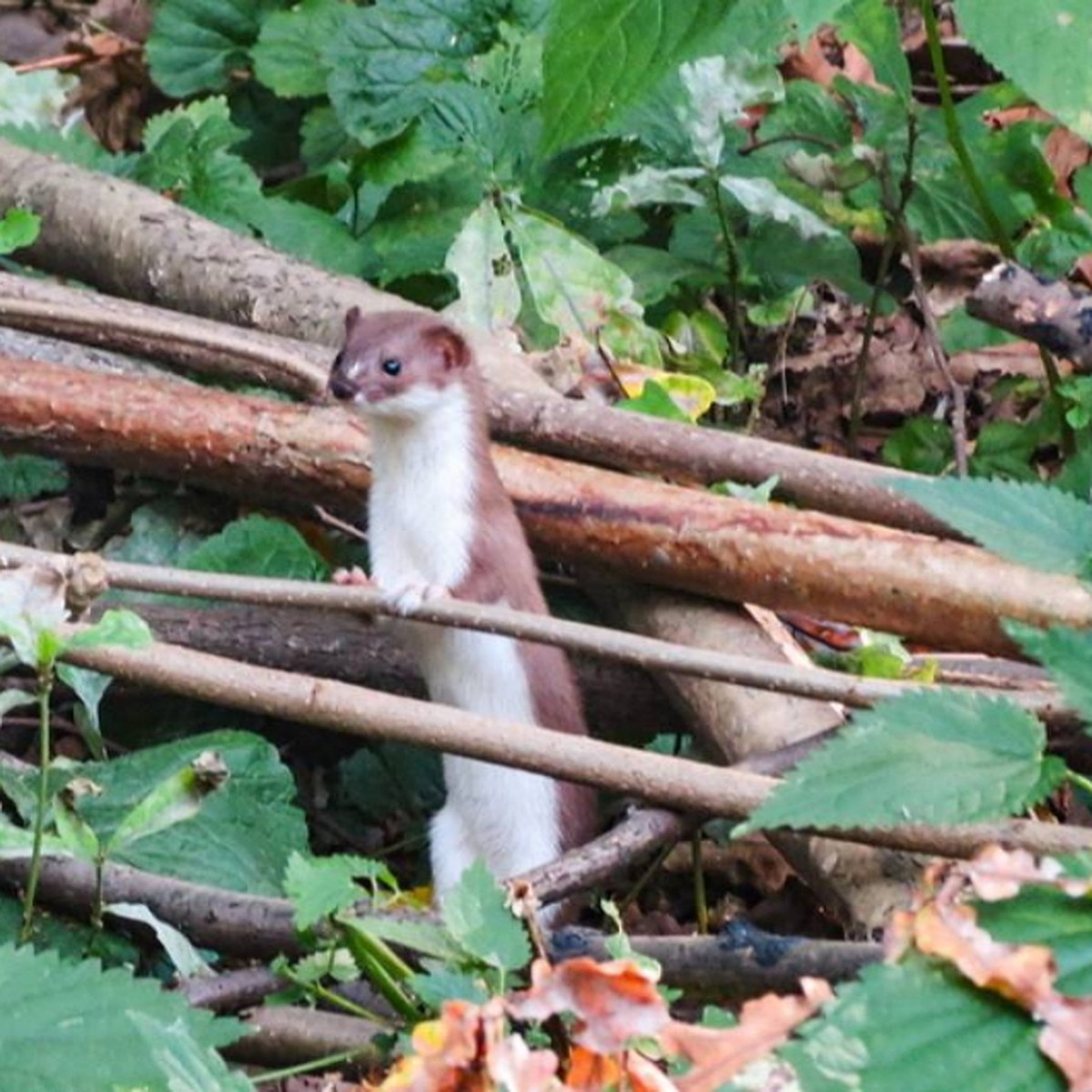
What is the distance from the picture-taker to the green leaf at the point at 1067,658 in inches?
65.8

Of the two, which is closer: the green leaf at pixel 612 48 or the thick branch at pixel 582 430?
the green leaf at pixel 612 48

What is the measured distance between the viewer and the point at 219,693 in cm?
294

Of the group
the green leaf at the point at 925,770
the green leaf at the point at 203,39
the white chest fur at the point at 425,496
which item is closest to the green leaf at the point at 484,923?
the green leaf at the point at 925,770

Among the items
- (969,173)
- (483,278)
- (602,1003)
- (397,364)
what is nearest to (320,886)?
(602,1003)

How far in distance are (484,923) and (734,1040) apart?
573mm

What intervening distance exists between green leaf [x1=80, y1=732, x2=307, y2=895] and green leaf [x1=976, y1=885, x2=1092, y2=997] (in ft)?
6.75

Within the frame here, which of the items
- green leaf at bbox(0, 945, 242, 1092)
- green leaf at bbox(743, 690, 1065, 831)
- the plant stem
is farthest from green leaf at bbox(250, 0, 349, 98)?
green leaf at bbox(743, 690, 1065, 831)

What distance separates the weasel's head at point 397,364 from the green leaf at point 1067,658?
230cm

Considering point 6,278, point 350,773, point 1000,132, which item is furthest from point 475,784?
point 1000,132

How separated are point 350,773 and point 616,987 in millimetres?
2624

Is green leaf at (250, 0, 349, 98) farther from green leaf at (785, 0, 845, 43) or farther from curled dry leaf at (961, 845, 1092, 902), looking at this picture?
curled dry leaf at (961, 845, 1092, 902)

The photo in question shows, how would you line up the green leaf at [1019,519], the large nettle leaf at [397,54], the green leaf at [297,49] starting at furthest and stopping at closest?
the green leaf at [297,49]
the large nettle leaf at [397,54]
the green leaf at [1019,519]

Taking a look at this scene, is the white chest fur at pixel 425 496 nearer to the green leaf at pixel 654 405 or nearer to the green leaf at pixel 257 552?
the green leaf at pixel 257 552

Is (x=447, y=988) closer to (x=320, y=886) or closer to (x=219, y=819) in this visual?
(x=320, y=886)
